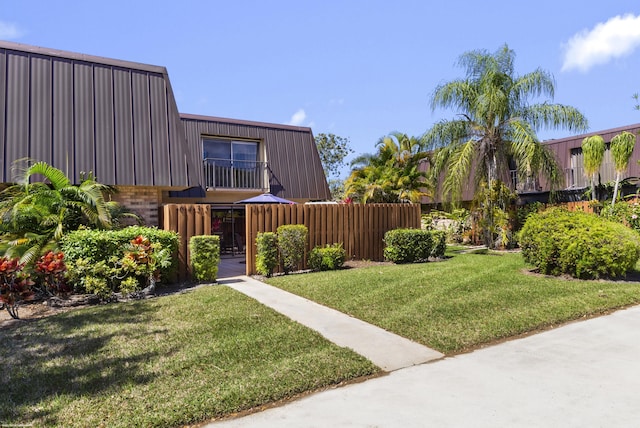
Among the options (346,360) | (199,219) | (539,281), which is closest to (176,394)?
(346,360)

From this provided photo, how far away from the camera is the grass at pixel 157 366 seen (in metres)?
3.31

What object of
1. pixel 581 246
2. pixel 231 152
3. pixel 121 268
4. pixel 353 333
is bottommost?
pixel 353 333

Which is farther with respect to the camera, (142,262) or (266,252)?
(266,252)

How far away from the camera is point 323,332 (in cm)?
533

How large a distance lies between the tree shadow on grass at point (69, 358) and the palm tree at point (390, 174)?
13331 mm

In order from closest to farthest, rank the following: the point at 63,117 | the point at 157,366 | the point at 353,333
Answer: the point at 157,366 < the point at 353,333 < the point at 63,117

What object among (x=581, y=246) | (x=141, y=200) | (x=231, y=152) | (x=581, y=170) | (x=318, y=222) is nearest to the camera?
(x=581, y=246)

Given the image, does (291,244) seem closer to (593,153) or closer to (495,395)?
(495,395)

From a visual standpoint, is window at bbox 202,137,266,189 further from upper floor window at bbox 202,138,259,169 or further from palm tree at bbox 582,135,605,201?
palm tree at bbox 582,135,605,201

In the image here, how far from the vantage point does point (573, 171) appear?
822 inches

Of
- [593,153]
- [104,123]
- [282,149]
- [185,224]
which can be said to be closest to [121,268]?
[185,224]

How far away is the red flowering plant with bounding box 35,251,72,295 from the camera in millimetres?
6699

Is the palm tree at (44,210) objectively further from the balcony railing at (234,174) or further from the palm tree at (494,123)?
the palm tree at (494,123)

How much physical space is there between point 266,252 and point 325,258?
158cm
